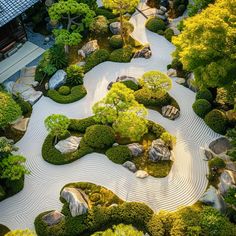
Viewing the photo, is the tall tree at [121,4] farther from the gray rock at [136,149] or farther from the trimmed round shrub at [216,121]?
the gray rock at [136,149]

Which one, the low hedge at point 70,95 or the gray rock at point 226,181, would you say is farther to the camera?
the low hedge at point 70,95

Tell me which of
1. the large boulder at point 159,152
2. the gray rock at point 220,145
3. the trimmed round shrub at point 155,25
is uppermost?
the trimmed round shrub at point 155,25

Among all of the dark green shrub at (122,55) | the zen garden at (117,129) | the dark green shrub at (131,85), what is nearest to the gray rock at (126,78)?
the zen garden at (117,129)

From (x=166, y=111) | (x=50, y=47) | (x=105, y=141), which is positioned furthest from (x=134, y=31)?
(x=105, y=141)

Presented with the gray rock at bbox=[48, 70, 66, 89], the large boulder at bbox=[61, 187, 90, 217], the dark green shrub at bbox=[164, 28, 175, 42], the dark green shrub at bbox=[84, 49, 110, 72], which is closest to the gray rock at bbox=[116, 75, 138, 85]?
the dark green shrub at bbox=[84, 49, 110, 72]

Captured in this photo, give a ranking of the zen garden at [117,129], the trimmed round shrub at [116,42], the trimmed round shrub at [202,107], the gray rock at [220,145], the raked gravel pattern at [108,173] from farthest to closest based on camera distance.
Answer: the trimmed round shrub at [116,42], the trimmed round shrub at [202,107], the gray rock at [220,145], the raked gravel pattern at [108,173], the zen garden at [117,129]

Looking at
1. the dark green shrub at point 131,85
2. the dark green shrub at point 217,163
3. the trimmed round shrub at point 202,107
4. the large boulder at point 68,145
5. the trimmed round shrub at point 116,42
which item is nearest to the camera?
the dark green shrub at point 217,163

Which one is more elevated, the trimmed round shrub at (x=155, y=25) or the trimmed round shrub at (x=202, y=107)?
the trimmed round shrub at (x=155, y=25)
